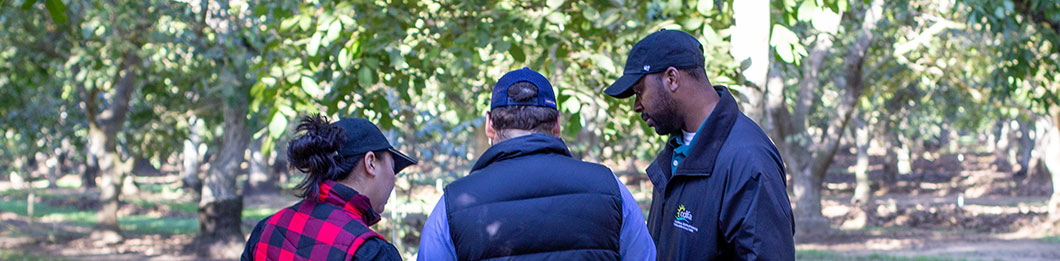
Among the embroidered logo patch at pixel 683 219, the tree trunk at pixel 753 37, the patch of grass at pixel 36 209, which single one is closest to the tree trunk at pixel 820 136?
the tree trunk at pixel 753 37

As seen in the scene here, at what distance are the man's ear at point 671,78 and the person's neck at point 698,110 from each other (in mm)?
74

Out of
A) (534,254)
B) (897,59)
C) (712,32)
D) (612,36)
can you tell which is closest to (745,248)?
(534,254)

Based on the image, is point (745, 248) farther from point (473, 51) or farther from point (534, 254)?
point (473, 51)

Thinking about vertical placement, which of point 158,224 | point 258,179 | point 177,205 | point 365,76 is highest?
point 365,76

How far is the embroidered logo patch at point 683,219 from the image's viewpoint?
2.77 m

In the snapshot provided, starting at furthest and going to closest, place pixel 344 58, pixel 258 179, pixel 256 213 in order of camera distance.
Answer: pixel 258 179
pixel 256 213
pixel 344 58

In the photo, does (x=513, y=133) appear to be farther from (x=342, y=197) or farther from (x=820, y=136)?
(x=820, y=136)

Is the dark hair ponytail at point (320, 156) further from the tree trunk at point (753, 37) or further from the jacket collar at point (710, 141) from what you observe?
the tree trunk at point (753, 37)

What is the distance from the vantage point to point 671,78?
2832 mm

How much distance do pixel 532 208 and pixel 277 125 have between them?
3.20 metres

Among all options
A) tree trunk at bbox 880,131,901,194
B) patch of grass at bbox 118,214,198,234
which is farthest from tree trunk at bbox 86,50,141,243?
tree trunk at bbox 880,131,901,194

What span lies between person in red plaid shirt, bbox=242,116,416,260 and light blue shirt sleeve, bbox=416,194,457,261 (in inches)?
5.4

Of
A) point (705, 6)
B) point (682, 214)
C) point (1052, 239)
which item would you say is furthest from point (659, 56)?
point (1052, 239)

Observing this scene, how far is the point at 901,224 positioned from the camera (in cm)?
2048
